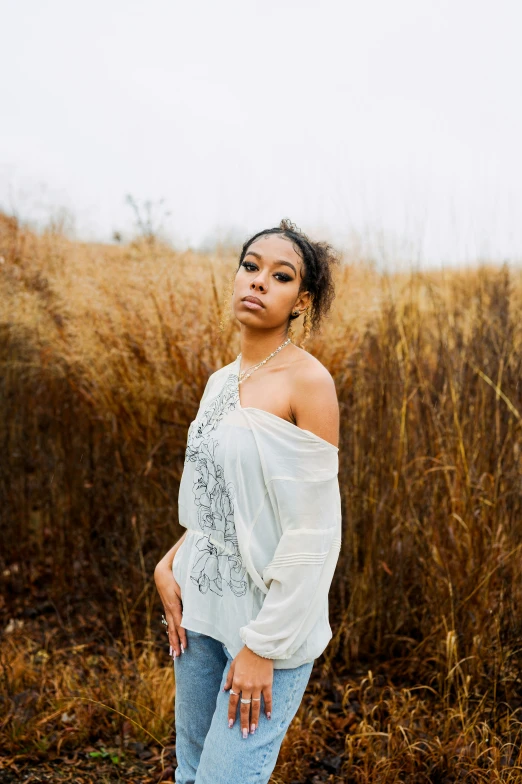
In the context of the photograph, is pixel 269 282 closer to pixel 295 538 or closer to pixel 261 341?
pixel 261 341

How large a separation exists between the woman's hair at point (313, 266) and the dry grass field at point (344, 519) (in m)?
1.31

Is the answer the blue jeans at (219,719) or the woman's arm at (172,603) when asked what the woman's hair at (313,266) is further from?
the blue jeans at (219,719)

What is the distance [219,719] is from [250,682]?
0.12 m

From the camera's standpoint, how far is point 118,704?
8.37 ft

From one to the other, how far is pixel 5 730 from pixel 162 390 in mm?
1486

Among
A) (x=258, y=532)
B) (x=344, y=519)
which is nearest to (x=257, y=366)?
(x=258, y=532)

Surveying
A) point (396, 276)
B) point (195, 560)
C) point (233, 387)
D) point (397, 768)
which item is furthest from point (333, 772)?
point (396, 276)

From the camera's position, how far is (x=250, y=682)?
1334 millimetres

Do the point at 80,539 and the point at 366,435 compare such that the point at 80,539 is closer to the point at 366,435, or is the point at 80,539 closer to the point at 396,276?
the point at 366,435

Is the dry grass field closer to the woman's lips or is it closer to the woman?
the woman

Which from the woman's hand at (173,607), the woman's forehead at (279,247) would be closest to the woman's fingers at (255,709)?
the woman's hand at (173,607)

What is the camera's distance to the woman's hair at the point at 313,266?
1530 millimetres

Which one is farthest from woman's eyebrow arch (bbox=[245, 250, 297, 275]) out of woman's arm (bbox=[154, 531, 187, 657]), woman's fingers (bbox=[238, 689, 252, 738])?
woman's fingers (bbox=[238, 689, 252, 738])

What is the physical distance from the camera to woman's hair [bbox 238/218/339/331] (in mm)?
1530
